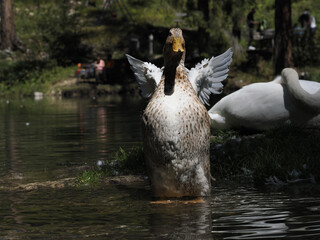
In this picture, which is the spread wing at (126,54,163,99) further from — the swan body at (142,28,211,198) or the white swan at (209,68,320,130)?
the white swan at (209,68,320,130)

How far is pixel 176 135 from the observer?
703 centimetres

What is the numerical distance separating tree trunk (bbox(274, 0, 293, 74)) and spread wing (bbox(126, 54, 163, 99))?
1807 cm

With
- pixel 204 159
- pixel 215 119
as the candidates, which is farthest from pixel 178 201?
pixel 215 119

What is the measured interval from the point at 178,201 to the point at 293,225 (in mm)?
A: 1586

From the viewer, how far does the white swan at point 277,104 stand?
9875 millimetres

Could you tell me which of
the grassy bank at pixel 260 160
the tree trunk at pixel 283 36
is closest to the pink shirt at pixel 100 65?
→ the tree trunk at pixel 283 36

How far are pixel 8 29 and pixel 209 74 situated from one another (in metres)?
37.3

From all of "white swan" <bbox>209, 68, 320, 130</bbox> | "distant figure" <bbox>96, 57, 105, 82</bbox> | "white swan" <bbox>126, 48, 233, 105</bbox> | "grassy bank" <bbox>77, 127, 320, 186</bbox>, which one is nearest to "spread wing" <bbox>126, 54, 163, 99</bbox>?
"white swan" <bbox>126, 48, 233, 105</bbox>

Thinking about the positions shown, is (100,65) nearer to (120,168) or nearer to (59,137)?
(59,137)

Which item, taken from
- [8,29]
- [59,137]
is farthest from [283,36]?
[8,29]

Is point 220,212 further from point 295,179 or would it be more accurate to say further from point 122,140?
point 122,140

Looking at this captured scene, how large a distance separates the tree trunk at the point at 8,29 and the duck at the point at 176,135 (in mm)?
37535

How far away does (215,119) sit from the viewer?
435 inches

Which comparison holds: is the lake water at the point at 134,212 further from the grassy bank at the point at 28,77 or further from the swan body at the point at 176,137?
the grassy bank at the point at 28,77
